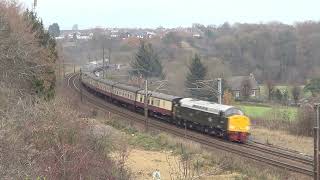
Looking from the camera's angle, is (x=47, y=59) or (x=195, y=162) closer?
(x=195, y=162)

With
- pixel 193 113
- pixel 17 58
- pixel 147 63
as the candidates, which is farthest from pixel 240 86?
pixel 17 58

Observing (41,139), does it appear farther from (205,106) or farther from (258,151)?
(205,106)

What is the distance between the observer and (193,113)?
40.5 meters

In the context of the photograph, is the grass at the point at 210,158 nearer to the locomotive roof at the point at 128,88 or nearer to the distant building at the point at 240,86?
the locomotive roof at the point at 128,88

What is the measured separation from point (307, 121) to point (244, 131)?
1233cm

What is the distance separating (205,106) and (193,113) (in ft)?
6.45

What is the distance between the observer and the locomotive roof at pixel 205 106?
36.9 m

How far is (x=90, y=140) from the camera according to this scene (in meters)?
21.0

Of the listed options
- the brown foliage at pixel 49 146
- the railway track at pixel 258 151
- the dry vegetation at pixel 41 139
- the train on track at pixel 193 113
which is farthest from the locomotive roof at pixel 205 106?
the brown foliage at pixel 49 146

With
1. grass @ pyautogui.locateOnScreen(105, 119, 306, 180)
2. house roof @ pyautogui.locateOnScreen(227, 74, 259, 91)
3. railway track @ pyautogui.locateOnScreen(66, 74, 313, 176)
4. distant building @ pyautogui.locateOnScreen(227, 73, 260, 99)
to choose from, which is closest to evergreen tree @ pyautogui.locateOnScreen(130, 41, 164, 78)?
house roof @ pyautogui.locateOnScreen(227, 74, 259, 91)

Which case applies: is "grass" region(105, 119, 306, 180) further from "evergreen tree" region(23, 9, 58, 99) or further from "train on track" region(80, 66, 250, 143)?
"evergreen tree" region(23, 9, 58, 99)

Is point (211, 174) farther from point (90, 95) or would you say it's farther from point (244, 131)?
point (90, 95)

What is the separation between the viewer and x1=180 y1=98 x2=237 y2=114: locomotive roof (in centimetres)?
3694

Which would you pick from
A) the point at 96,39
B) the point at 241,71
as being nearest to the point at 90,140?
the point at 241,71
